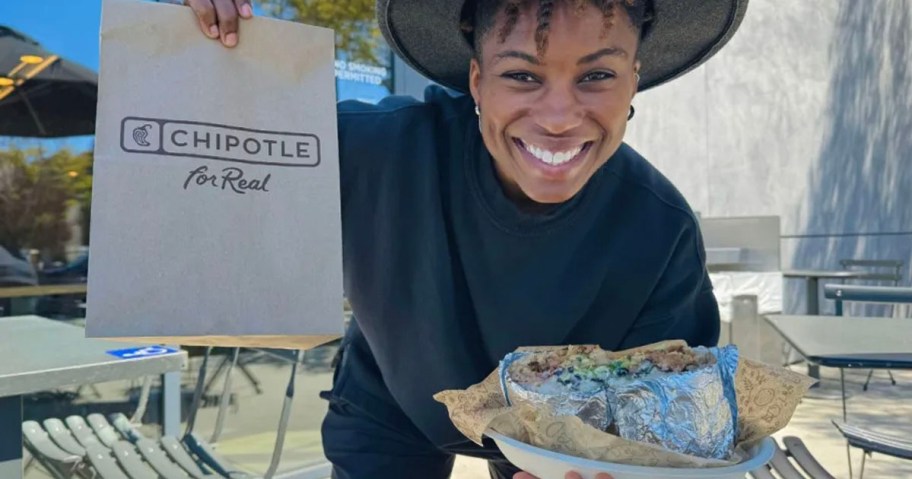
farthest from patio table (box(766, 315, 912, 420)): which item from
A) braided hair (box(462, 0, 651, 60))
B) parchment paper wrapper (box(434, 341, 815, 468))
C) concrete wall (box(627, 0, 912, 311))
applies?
concrete wall (box(627, 0, 912, 311))

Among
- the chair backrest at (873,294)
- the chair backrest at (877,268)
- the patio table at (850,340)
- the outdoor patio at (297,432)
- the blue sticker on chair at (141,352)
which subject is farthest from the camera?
the chair backrest at (877,268)

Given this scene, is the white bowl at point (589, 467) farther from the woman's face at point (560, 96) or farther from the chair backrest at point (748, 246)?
the chair backrest at point (748, 246)

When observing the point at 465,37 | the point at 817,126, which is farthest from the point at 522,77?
the point at 817,126

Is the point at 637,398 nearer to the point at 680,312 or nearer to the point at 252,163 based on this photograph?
the point at 680,312

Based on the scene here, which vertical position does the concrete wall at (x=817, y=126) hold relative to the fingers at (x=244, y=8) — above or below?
above

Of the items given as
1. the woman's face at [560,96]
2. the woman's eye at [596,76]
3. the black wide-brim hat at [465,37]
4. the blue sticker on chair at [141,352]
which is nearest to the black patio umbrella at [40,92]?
the blue sticker on chair at [141,352]

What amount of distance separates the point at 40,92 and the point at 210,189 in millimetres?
3320

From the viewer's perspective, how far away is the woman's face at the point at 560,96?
4.28 ft

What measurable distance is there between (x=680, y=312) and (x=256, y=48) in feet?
2.92

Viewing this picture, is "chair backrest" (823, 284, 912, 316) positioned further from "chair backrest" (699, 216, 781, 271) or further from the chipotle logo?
"chair backrest" (699, 216, 781, 271)

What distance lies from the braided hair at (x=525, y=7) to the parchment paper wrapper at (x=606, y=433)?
0.53 m

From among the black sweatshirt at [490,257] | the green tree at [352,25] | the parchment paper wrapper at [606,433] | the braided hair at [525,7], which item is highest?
the green tree at [352,25]

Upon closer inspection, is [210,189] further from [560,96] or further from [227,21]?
[560,96]

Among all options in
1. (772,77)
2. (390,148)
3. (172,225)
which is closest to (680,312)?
(390,148)
